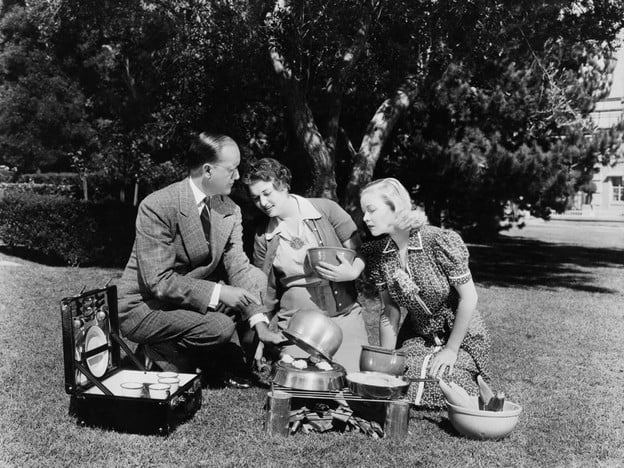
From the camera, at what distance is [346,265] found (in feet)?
12.5

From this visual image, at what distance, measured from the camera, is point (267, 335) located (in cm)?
377

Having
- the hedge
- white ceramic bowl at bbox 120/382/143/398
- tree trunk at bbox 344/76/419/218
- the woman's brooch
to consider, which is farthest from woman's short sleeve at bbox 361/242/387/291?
the hedge

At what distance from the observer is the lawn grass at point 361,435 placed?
120 inches

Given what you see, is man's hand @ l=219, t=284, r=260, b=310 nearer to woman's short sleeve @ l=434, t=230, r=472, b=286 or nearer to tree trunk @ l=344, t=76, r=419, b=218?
woman's short sleeve @ l=434, t=230, r=472, b=286

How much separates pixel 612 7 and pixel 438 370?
266 inches

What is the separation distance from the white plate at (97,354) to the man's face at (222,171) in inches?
40.6

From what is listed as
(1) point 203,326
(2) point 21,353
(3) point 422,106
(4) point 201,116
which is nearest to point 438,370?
(1) point 203,326

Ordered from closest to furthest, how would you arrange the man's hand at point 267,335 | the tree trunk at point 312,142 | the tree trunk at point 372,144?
the man's hand at point 267,335 → the tree trunk at point 312,142 → the tree trunk at point 372,144

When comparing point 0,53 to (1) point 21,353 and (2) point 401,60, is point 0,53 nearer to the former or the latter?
(2) point 401,60

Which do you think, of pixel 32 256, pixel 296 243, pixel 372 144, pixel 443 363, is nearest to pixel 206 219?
pixel 296 243

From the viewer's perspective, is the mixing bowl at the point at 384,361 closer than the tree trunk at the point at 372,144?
Yes

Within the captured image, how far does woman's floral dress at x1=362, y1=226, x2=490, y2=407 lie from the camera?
142 inches

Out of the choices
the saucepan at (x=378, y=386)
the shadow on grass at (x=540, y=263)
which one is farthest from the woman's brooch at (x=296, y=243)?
the shadow on grass at (x=540, y=263)

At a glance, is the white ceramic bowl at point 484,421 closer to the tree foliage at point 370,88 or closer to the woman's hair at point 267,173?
the woman's hair at point 267,173
